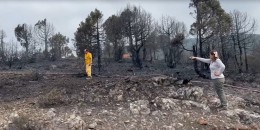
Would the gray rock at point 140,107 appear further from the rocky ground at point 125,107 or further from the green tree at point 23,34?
the green tree at point 23,34

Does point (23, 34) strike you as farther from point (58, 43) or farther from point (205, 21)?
point (205, 21)

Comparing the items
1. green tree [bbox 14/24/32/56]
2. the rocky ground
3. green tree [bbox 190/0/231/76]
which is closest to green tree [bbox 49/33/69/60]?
green tree [bbox 14/24/32/56]

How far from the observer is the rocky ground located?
13.2 meters

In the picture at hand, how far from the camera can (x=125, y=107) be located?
1427cm

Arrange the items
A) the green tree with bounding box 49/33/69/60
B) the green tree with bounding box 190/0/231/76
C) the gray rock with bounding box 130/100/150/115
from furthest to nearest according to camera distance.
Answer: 1. the green tree with bounding box 49/33/69/60
2. the green tree with bounding box 190/0/231/76
3. the gray rock with bounding box 130/100/150/115

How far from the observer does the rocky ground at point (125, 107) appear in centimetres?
1321

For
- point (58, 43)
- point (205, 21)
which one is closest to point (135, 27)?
point (205, 21)

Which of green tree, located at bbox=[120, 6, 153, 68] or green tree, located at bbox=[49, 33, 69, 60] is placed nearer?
green tree, located at bbox=[120, 6, 153, 68]

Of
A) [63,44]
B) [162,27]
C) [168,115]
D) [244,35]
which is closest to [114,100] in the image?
[168,115]

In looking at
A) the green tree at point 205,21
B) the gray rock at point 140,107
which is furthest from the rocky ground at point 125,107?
the green tree at point 205,21

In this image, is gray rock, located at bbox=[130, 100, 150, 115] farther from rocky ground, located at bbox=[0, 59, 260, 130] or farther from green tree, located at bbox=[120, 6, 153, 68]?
green tree, located at bbox=[120, 6, 153, 68]

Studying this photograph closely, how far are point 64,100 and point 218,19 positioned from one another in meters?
18.4

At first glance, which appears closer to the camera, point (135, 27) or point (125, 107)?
point (125, 107)

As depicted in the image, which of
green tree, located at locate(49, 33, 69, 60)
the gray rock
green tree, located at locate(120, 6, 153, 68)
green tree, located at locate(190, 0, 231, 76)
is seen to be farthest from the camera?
green tree, located at locate(49, 33, 69, 60)
